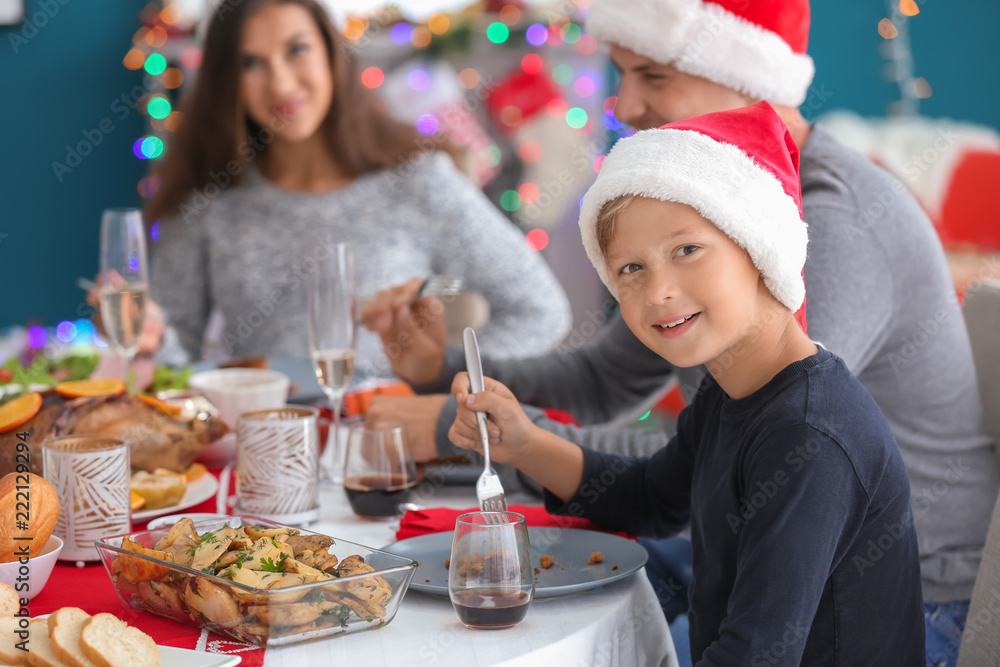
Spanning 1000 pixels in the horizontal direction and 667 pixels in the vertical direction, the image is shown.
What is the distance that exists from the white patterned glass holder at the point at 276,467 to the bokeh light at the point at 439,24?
147 inches

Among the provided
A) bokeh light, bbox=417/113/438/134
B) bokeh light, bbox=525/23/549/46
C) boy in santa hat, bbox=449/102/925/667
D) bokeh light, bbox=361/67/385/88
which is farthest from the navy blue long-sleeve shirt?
bokeh light, bbox=361/67/385/88

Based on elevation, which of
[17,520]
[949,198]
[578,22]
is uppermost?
[578,22]

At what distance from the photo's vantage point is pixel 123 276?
134 centimetres

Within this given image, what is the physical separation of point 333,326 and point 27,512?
0.53m

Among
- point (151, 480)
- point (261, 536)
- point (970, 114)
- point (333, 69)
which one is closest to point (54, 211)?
point (333, 69)

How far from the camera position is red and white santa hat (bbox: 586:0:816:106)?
1328 mm

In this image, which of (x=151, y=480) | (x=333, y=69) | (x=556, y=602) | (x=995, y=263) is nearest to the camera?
(x=556, y=602)

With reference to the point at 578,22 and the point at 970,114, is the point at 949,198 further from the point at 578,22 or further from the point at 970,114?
the point at 578,22

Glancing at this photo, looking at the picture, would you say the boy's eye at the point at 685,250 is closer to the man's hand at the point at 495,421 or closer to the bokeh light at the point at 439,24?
the man's hand at the point at 495,421

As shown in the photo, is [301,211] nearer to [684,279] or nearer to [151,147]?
[684,279]

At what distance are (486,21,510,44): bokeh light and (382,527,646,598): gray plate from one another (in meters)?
3.87

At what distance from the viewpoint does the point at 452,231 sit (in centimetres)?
243

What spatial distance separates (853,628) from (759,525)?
0.19m

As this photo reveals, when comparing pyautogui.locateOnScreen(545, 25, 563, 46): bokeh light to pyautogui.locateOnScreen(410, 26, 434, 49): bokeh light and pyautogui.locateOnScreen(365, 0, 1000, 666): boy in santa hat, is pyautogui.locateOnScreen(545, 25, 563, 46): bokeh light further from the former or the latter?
pyautogui.locateOnScreen(365, 0, 1000, 666): boy in santa hat
